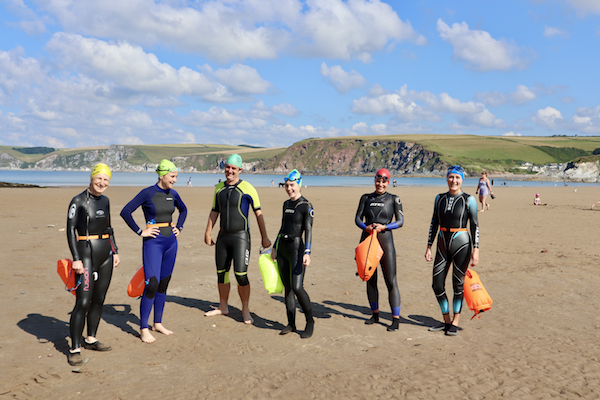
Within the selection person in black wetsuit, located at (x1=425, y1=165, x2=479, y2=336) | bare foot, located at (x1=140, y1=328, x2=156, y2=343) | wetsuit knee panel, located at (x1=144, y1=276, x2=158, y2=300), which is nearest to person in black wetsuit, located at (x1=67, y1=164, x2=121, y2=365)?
bare foot, located at (x1=140, y1=328, x2=156, y2=343)

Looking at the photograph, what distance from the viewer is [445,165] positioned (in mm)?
179750

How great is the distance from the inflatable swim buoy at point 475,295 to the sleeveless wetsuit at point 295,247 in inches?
97.4

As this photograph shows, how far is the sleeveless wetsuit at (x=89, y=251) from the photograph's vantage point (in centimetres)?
503

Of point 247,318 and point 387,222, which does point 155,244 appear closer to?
point 247,318

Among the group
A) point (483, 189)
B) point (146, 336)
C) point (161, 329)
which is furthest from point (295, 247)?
point (483, 189)

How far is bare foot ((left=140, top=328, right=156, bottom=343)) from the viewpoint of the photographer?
18.9 feet

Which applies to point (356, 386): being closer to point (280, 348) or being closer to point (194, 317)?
point (280, 348)

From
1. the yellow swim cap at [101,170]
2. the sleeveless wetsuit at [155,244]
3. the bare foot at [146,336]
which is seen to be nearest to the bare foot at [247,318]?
the sleeveless wetsuit at [155,244]

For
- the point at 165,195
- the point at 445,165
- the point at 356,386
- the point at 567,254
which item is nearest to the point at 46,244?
the point at 165,195

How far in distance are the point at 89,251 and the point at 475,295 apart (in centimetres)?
555

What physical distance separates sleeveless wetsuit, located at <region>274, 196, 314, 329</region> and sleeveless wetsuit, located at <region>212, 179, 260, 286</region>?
68 centimetres

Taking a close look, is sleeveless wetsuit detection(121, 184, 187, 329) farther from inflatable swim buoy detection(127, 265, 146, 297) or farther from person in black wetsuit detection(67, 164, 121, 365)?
person in black wetsuit detection(67, 164, 121, 365)

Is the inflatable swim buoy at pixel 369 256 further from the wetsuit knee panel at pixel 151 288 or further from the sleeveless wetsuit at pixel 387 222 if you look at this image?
the wetsuit knee panel at pixel 151 288

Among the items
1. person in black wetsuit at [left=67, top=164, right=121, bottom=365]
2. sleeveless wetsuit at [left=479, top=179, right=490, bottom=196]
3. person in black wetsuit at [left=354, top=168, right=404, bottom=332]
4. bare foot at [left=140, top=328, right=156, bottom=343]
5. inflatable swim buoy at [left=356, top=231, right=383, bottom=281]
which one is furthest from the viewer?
sleeveless wetsuit at [left=479, top=179, right=490, bottom=196]
